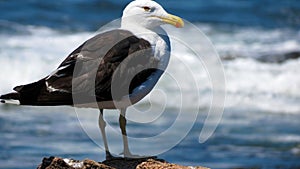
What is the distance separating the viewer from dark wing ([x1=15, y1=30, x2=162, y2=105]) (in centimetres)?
669

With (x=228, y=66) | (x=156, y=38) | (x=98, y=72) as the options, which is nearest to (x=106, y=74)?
(x=98, y=72)

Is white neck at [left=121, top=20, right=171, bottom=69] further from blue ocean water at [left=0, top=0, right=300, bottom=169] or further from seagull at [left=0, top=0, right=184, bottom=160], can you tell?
blue ocean water at [left=0, top=0, right=300, bottom=169]

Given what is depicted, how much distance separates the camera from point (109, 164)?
698 cm

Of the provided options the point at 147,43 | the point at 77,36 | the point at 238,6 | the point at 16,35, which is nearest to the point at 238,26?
the point at 238,6

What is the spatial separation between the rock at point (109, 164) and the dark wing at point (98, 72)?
51cm

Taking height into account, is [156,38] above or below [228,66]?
below

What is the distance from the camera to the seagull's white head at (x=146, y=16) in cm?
729

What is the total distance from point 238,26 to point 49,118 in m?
10.3

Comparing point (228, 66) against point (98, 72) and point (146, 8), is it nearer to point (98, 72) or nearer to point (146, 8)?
point (146, 8)

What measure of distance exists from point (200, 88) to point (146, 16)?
9060mm

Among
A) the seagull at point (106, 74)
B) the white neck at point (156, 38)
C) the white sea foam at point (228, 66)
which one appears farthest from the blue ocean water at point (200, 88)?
the seagull at point (106, 74)

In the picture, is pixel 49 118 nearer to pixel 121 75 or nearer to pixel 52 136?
pixel 52 136

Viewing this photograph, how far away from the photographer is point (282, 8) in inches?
1017

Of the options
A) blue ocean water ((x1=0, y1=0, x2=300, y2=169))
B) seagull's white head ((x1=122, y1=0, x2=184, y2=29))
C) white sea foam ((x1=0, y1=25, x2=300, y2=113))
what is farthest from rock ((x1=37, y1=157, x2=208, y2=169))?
white sea foam ((x1=0, y1=25, x2=300, y2=113))
